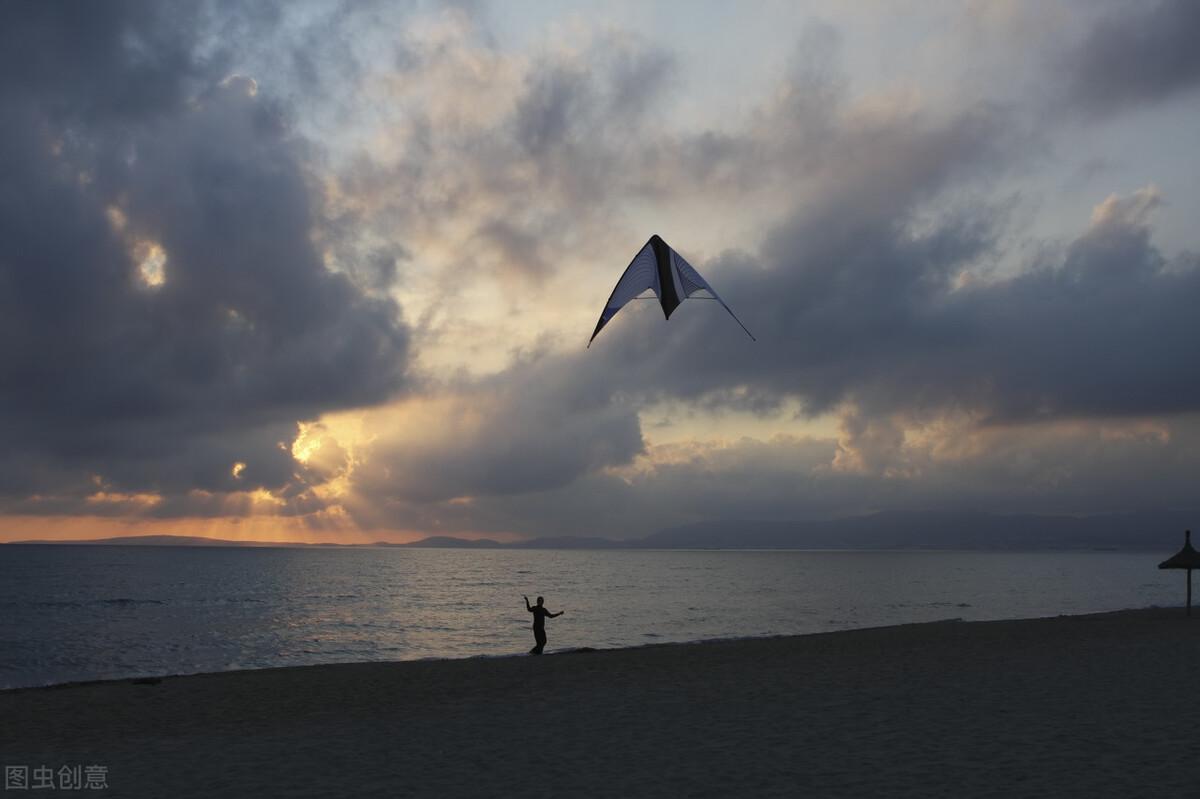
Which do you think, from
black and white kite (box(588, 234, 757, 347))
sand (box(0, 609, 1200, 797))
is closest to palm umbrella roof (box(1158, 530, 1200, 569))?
sand (box(0, 609, 1200, 797))

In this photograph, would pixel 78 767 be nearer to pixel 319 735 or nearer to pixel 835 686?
pixel 319 735

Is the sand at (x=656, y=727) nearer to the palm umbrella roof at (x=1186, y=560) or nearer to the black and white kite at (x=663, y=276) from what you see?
the black and white kite at (x=663, y=276)

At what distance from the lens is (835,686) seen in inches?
631

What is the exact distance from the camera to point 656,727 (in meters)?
12.3

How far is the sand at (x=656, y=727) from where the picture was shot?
29.8 feet

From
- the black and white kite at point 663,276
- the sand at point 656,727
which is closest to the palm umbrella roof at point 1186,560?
the sand at point 656,727

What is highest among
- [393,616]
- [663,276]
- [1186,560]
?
[663,276]

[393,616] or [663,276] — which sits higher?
[663,276]

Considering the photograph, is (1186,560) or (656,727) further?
(1186,560)

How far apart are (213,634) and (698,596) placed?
4024cm

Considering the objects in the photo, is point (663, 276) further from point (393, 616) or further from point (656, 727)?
point (393, 616)

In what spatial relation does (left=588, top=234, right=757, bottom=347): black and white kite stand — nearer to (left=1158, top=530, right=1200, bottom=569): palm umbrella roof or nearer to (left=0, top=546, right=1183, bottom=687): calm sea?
(left=0, top=546, right=1183, bottom=687): calm sea

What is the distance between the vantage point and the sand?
909 centimetres

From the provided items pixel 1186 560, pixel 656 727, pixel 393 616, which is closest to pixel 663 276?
pixel 656 727
